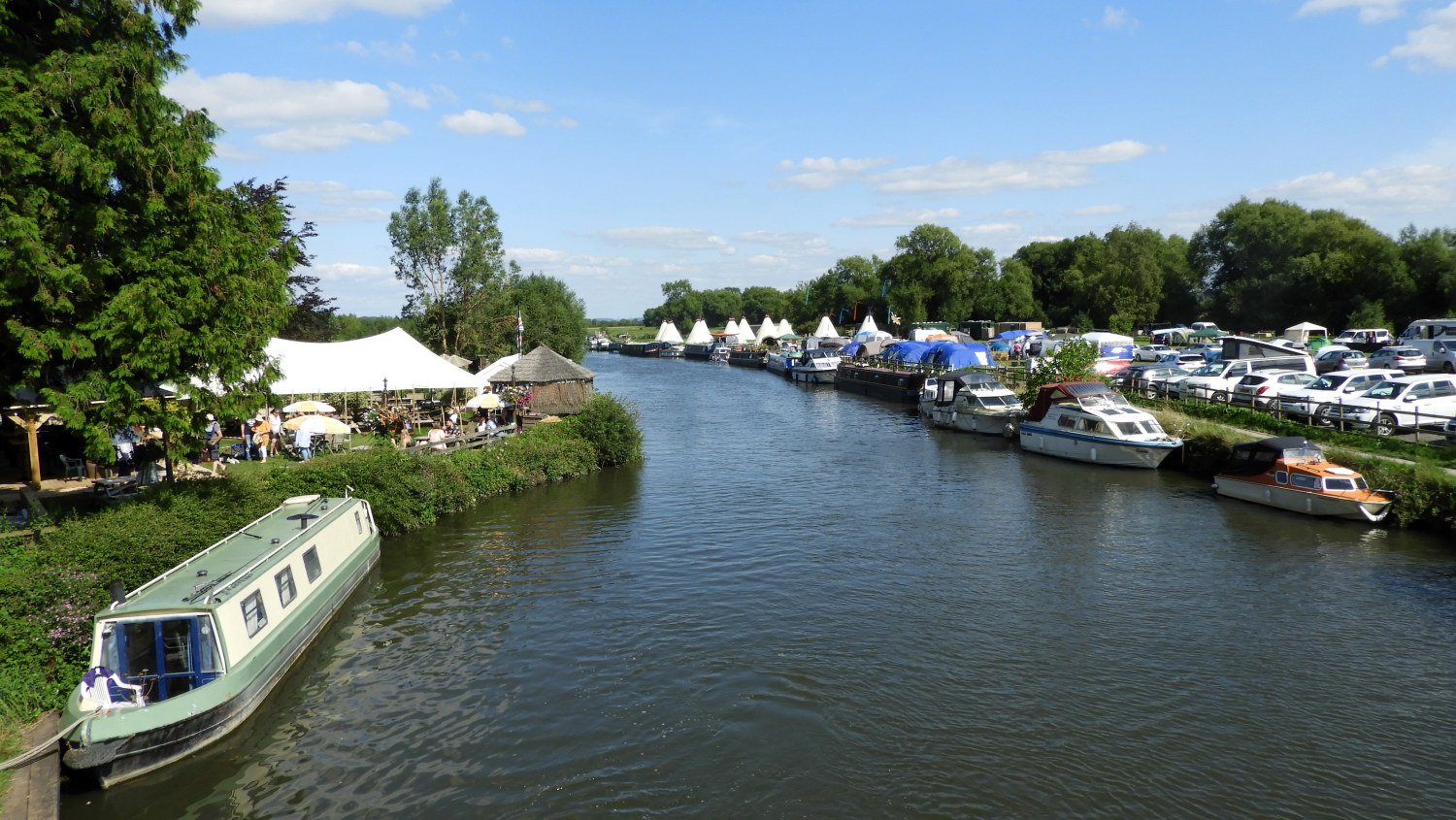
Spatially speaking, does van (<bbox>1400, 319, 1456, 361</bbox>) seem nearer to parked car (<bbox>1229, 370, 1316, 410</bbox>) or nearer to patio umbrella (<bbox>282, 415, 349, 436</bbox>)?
parked car (<bbox>1229, 370, 1316, 410</bbox>)

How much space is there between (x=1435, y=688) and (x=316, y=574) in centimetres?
2064

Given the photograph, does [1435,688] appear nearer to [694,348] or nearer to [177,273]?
[177,273]

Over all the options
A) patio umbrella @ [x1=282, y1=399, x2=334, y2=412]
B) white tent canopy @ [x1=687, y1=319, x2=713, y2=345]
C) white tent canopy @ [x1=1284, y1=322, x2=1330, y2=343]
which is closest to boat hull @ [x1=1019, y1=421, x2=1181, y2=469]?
patio umbrella @ [x1=282, y1=399, x2=334, y2=412]

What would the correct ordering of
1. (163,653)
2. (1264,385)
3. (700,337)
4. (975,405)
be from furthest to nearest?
(700,337) < (975,405) < (1264,385) < (163,653)

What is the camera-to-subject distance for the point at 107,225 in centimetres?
1425

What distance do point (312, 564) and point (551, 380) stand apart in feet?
71.3

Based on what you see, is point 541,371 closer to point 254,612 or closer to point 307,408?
point 307,408

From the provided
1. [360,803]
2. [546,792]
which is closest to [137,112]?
[360,803]

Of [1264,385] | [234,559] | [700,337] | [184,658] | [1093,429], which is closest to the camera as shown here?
[184,658]

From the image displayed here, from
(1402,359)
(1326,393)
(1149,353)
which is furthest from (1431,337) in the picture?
(1326,393)

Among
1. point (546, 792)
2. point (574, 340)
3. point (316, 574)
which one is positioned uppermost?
point (574, 340)

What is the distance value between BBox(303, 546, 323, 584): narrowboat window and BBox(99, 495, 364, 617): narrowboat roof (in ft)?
0.95

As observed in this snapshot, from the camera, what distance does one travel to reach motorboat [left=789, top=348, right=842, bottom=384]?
80.5m

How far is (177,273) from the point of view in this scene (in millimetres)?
15016
